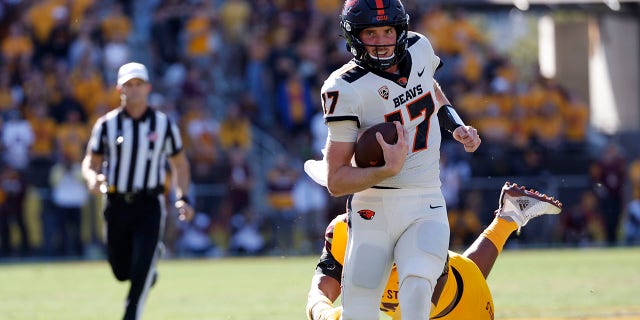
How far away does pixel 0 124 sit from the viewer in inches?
626

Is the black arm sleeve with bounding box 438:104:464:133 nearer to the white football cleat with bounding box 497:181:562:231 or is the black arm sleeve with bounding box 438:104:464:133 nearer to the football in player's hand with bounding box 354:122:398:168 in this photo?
the football in player's hand with bounding box 354:122:398:168

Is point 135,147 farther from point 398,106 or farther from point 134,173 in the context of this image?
point 398,106

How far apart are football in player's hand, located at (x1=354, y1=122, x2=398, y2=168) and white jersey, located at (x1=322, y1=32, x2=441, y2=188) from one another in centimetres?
6

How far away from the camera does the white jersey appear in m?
5.17

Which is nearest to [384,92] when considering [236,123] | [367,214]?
[367,214]

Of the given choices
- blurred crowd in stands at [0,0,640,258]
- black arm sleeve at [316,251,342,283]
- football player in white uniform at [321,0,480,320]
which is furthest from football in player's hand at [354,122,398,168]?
blurred crowd in stands at [0,0,640,258]

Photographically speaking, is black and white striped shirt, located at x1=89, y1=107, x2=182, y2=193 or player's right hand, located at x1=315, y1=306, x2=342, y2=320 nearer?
player's right hand, located at x1=315, y1=306, x2=342, y2=320

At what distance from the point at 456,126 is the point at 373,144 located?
0.75 metres

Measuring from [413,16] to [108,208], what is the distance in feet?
40.5

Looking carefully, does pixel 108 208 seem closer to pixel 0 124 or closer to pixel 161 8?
pixel 0 124

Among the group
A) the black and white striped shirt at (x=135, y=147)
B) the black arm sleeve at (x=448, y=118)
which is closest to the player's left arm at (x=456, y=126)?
the black arm sleeve at (x=448, y=118)

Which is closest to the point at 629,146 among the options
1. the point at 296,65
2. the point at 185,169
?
the point at 296,65

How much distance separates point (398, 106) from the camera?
5312 millimetres

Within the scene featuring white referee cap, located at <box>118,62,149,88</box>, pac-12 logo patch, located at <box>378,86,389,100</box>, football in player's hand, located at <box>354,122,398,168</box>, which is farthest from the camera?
white referee cap, located at <box>118,62,149,88</box>
